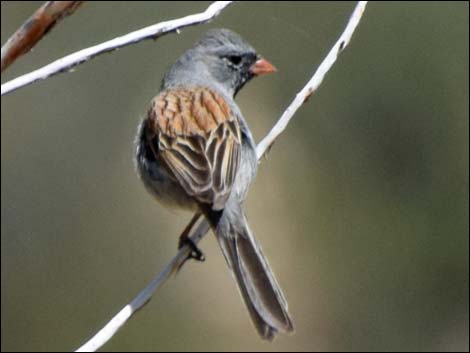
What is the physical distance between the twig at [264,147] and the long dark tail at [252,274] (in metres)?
0.13

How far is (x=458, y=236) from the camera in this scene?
947 centimetres

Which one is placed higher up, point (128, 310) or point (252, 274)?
point (128, 310)

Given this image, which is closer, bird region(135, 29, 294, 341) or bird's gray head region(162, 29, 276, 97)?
bird region(135, 29, 294, 341)

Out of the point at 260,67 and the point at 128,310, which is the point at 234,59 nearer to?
the point at 260,67

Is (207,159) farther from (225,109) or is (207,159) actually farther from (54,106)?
(54,106)

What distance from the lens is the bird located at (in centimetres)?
330

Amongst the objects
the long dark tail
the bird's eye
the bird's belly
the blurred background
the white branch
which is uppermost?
the white branch

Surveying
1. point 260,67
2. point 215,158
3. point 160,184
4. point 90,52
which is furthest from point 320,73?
point 260,67

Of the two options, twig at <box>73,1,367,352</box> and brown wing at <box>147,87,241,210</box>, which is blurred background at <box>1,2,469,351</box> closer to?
brown wing at <box>147,87,241,210</box>

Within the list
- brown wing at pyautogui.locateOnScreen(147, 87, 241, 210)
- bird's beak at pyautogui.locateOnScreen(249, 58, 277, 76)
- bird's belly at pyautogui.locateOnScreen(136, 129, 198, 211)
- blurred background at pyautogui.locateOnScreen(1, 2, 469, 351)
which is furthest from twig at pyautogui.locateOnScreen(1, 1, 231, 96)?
blurred background at pyautogui.locateOnScreen(1, 2, 469, 351)

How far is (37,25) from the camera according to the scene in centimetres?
206

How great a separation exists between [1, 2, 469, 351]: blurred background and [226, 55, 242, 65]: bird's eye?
328 cm

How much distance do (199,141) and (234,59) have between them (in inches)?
31.4

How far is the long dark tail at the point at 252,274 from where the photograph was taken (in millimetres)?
3121
